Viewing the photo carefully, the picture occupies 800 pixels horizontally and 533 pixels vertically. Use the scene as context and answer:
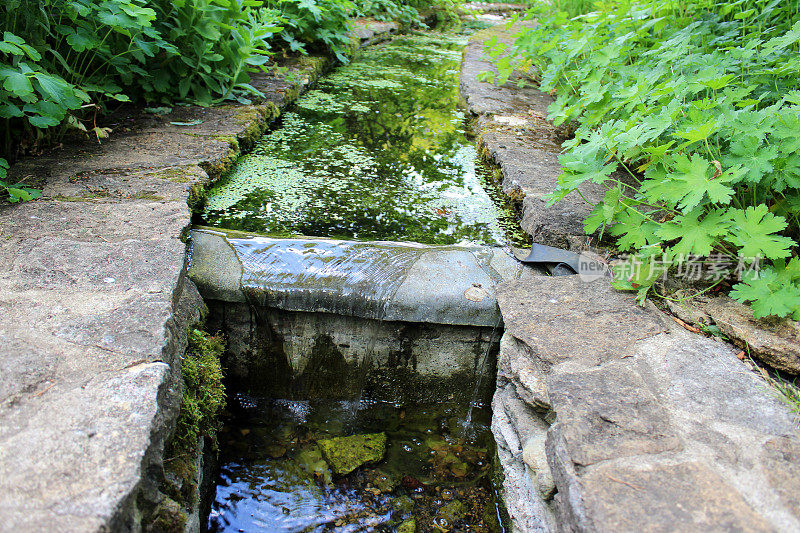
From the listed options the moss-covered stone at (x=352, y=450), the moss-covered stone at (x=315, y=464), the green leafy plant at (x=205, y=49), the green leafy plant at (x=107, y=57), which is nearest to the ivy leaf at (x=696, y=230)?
the moss-covered stone at (x=352, y=450)

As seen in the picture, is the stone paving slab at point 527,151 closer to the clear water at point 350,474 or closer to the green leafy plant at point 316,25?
the clear water at point 350,474

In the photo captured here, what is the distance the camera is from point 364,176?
3.34 metres

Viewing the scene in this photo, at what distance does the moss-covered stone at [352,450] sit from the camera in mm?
2053

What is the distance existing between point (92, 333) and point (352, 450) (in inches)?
40.7

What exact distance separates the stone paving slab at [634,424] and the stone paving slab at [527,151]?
0.56m

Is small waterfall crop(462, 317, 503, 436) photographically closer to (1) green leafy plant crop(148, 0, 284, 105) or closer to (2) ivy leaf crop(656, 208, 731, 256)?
(2) ivy leaf crop(656, 208, 731, 256)

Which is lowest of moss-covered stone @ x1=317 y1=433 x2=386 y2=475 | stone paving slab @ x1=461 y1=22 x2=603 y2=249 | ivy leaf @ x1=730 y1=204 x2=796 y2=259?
moss-covered stone @ x1=317 y1=433 x2=386 y2=475

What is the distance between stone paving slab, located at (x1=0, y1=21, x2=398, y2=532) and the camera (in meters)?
1.19

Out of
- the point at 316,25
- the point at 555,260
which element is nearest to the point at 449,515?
the point at 555,260

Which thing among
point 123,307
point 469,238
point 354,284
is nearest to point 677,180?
point 469,238

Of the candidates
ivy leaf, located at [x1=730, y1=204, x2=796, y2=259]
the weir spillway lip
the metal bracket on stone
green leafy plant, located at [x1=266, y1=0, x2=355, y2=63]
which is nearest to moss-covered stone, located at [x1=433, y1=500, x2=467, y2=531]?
the weir spillway lip

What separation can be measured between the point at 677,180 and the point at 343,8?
16.2 feet

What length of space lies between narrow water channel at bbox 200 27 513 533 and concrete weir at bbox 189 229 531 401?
56mm

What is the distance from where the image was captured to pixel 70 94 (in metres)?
2.46
